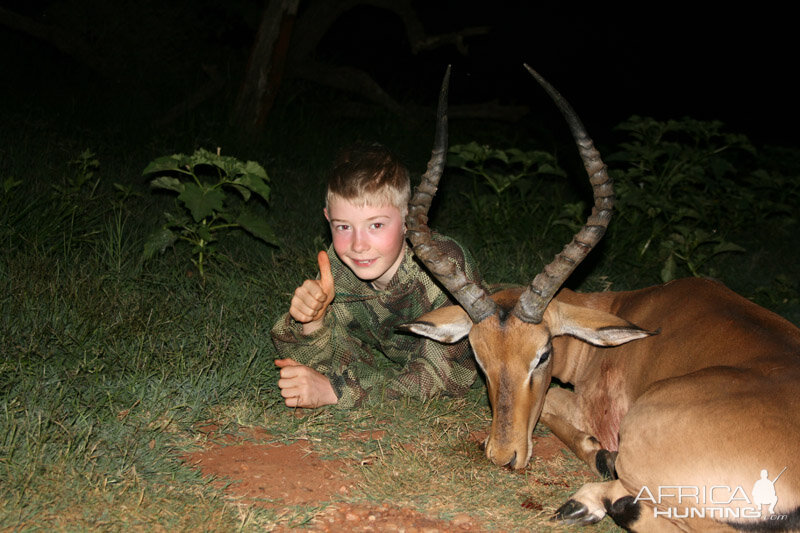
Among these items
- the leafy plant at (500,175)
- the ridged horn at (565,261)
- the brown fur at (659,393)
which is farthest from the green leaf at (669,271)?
the ridged horn at (565,261)

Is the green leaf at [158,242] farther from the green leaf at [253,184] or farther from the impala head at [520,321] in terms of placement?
the impala head at [520,321]

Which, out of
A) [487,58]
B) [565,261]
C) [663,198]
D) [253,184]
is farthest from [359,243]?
[487,58]

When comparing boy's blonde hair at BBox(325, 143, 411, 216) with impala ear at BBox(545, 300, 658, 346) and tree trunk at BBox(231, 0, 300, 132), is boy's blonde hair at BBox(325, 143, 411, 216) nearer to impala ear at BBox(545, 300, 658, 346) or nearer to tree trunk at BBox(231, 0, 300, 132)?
impala ear at BBox(545, 300, 658, 346)

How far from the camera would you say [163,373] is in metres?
4.28

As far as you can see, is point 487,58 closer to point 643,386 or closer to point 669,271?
point 669,271

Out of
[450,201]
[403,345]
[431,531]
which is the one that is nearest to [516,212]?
[450,201]

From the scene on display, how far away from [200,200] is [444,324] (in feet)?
7.55

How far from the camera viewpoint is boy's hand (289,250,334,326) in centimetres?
428

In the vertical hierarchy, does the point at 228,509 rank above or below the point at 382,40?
below

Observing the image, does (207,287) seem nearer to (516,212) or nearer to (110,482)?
(110,482)

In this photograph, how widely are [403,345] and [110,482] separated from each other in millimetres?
2112

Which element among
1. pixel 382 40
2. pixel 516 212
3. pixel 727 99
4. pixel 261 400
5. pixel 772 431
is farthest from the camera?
pixel 727 99

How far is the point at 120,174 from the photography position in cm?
771

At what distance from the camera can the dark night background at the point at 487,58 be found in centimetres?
1011
